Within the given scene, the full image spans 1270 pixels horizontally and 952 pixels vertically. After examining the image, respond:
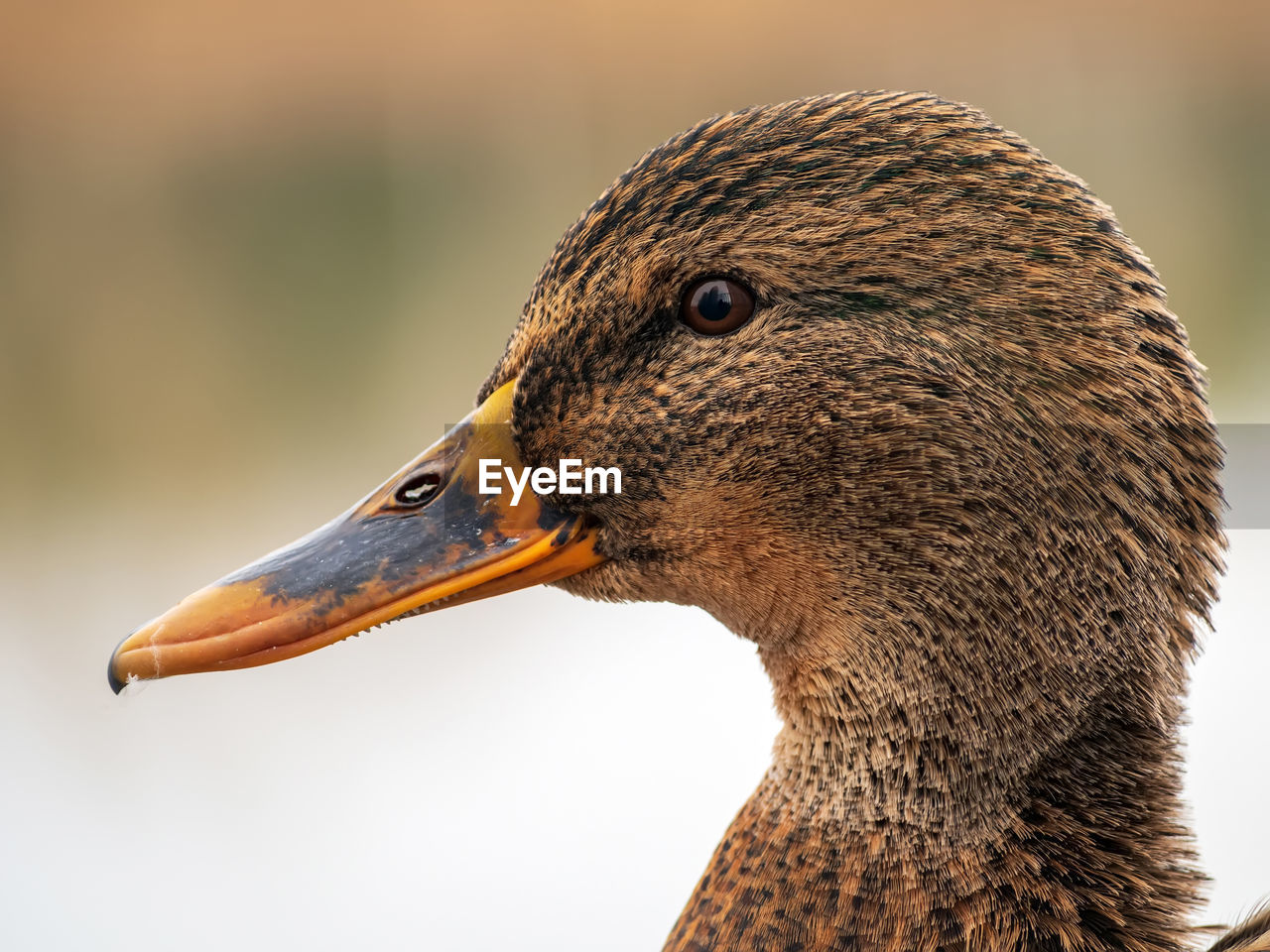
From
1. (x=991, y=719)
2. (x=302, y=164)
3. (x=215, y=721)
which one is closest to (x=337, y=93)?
(x=302, y=164)

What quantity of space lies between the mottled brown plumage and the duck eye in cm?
2

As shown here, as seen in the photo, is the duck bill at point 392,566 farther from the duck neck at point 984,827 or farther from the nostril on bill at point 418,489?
the duck neck at point 984,827

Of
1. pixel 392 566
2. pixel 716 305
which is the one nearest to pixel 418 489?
pixel 392 566

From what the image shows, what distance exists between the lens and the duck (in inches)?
65.1

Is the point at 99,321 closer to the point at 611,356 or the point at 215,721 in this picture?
the point at 215,721

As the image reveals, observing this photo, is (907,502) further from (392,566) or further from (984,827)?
(392,566)

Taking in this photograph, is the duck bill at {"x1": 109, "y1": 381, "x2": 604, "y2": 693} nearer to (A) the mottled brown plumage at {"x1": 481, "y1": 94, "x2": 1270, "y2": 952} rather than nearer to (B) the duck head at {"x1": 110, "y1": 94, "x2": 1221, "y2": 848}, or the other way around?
(B) the duck head at {"x1": 110, "y1": 94, "x2": 1221, "y2": 848}

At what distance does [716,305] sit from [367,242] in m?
5.62

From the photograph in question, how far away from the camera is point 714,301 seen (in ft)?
5.77

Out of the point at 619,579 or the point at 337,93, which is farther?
the point at 337,93

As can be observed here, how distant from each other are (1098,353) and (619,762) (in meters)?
3.81

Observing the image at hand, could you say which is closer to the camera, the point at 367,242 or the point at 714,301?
the point at 714,301

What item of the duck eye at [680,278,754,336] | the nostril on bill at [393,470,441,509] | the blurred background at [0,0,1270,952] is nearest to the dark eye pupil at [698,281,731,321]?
the duck eye at [680,278,754,336]

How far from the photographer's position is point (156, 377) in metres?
6.96
